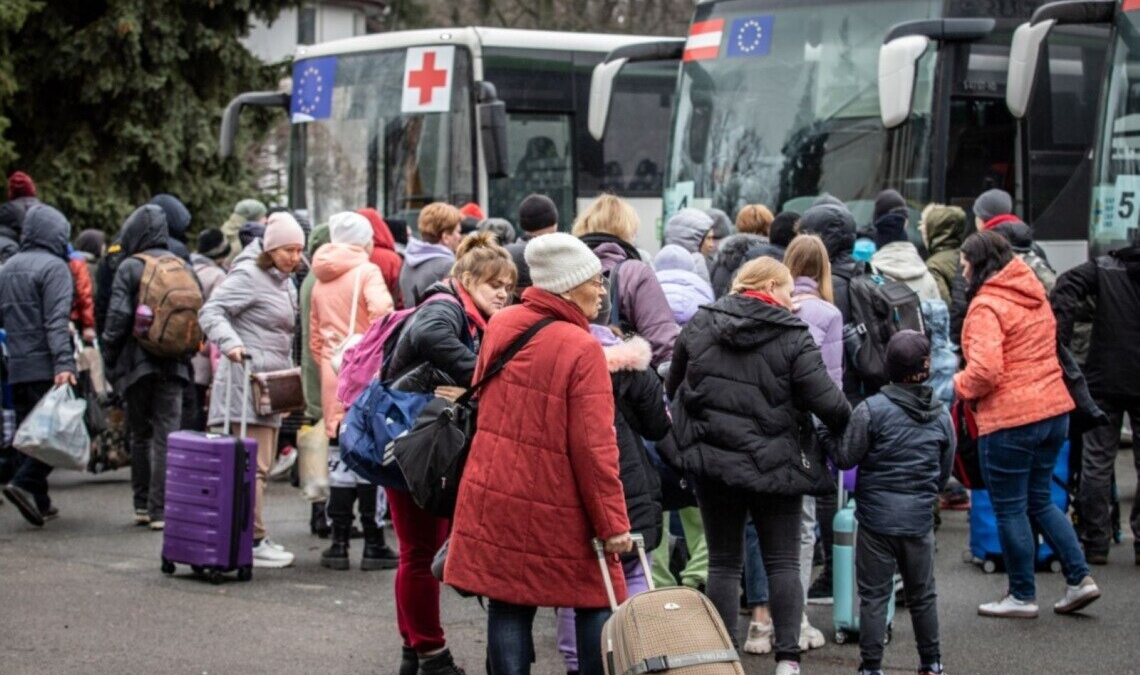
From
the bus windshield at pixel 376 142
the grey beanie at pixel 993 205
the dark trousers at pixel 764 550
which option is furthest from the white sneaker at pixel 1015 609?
the bus windshield at pixel 376 142

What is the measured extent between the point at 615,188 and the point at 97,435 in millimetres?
7121

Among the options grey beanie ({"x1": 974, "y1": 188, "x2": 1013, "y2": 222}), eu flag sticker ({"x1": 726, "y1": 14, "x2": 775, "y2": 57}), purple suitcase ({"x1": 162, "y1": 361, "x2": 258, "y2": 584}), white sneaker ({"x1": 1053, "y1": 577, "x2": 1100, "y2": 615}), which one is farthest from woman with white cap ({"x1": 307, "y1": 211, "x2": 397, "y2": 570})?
eu flag sticker ({"x1": 726, "y1": 14, "x2": 775, "y2": 57})

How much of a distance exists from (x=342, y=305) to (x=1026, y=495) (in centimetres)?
351

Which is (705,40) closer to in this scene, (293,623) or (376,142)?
(376,142)

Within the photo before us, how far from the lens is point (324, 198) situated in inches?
670

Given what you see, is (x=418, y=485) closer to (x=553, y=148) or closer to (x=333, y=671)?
(x=333, y=671)

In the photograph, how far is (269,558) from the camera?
31.4 feet

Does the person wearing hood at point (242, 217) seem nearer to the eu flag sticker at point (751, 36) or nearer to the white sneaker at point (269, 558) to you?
the white sneaker at point (269, 558)

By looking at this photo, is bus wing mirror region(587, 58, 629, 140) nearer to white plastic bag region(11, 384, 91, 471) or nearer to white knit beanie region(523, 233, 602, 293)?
white plastic bag region(11, 384, 91, 471)

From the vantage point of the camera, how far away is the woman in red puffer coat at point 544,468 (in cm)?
550

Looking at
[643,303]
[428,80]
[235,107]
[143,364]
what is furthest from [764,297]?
[235,107]

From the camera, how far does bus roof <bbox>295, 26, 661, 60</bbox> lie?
16.5m

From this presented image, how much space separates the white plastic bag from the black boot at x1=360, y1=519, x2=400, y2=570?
81.0 inches

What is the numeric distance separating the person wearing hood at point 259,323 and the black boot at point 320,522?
0.88 metres
